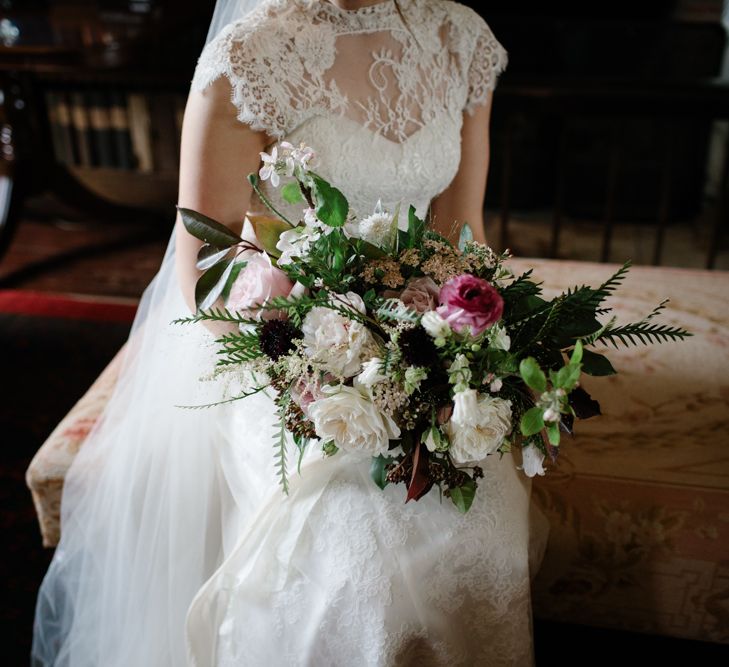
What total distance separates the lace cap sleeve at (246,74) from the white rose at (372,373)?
25.8 inches

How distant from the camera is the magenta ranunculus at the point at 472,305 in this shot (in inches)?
37.2

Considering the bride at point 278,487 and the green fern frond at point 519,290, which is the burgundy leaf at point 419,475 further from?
the green fern frond at point 519,290

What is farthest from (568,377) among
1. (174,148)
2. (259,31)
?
(174,148)

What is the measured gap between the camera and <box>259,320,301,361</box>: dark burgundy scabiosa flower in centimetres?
105

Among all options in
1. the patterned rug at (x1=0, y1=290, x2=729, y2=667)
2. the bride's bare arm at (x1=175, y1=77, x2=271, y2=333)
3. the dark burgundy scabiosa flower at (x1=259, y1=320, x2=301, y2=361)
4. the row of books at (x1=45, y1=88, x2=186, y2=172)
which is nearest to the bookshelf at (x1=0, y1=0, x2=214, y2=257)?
the row of books at (x1=45, y1=88, x2=186, y2=172)

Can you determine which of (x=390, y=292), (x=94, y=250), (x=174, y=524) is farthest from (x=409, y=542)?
(x=94, y=250)

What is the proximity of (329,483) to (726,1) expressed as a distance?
444 centimetres

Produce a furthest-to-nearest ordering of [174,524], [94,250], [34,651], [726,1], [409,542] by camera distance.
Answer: [726,1], [94,250], [34,651], [174,524], [409,542]

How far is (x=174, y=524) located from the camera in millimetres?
1463

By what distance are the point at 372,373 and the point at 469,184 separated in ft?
3.09

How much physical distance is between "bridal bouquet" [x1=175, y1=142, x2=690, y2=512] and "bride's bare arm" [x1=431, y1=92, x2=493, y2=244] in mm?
698

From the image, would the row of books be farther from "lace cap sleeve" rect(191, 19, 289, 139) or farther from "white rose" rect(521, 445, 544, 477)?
"white rose" rect(521, 445, 544, 477)

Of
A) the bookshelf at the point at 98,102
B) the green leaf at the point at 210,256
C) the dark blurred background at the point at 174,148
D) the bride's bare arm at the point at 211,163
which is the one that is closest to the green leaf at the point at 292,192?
the green leaf at the point at 210,256

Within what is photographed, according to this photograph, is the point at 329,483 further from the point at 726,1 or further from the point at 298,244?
the point at 726,1
